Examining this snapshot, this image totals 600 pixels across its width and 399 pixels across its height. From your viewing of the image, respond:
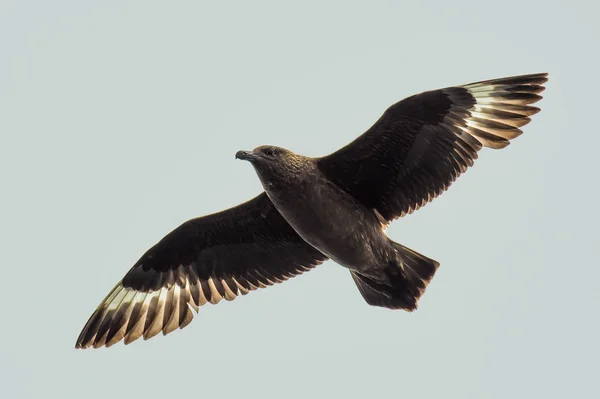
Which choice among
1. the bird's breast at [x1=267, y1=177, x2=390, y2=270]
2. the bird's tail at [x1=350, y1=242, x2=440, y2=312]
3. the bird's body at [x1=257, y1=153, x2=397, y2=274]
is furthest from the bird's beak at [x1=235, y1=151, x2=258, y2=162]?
the bird's tail at [x1=350, y1=242, x2=440, y2=312]

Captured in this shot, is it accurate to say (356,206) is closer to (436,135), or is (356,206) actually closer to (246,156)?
(436,135)

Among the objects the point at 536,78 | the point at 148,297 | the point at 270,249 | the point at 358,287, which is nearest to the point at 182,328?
the point at 148,297

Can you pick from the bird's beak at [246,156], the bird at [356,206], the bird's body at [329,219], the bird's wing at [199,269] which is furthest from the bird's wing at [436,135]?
the bird's wing at [199,269]

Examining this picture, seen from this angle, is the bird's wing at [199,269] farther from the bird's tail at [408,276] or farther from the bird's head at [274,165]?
the bird's tail at [408,276]

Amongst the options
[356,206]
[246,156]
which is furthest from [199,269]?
[356,206]

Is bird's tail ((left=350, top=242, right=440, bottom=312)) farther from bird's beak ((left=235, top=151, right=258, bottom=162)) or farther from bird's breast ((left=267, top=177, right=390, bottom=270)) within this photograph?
bird's beak ((left=235, top=151, right=258, bottom=162))
